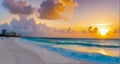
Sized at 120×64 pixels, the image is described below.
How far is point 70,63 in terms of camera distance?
7.27 meters

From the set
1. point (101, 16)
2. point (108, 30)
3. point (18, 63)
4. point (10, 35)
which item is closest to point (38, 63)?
point (18, 63)

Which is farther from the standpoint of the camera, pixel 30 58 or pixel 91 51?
pixel 91 51

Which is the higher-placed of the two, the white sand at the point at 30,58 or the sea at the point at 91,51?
the white sand at the point at 30,58

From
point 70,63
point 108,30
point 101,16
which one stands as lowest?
point 70,63

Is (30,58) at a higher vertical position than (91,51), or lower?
higher

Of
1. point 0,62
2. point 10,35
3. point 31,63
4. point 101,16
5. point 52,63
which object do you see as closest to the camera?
point 0,62

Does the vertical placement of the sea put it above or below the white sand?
below

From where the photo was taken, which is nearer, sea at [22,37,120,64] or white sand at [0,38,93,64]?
white sand at [0,38,93,64]

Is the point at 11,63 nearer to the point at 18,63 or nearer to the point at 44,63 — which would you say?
the point at 18,63

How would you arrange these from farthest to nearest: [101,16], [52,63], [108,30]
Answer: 1. [101,16]
2. [108,30]
3. [52,63]

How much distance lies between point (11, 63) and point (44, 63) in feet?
3.74

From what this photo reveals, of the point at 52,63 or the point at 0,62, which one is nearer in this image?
the point at 0,62

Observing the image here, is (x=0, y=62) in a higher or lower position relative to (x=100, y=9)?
lower

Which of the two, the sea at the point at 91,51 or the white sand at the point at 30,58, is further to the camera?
the sea at the point at 91,51
